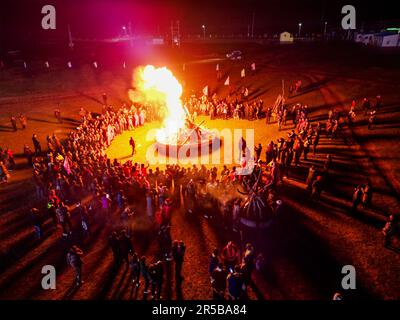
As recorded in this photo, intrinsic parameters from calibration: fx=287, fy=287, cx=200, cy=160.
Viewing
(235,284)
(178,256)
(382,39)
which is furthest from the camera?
(382,39)

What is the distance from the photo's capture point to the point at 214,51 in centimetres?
5697

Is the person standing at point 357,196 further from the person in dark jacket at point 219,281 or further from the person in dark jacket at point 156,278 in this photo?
the person in dark jacket at point 156,278

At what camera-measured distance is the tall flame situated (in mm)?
23484

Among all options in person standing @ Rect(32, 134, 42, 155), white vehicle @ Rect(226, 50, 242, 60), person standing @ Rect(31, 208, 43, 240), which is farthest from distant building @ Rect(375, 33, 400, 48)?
person standing @ Rect(31, 208, 43, 240)

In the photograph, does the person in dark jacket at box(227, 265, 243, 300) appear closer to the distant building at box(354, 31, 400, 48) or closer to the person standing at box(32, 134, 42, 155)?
the person standing at box(32, 134, 42, 155)

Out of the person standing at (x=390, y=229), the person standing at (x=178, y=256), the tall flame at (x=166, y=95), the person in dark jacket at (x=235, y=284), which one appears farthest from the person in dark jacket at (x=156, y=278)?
the tall flame at (x=166, y=95)

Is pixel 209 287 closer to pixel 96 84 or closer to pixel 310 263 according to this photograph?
pixel 310 263

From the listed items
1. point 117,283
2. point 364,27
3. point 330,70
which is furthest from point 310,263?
point 364,27

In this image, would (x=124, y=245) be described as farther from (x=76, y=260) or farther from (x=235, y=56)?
(x=235, y=56)

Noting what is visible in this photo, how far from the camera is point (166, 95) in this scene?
31781 millimetres

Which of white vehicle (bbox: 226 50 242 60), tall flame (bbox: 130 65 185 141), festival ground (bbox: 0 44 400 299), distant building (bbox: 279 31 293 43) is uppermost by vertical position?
distant building (bbox: 279 31 293 43)

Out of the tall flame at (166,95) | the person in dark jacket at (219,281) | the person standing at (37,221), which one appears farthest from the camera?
the tall flame at (166,95)

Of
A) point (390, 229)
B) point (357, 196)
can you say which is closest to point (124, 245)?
point (390, 229)

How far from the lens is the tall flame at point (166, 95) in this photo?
77.0 ft
